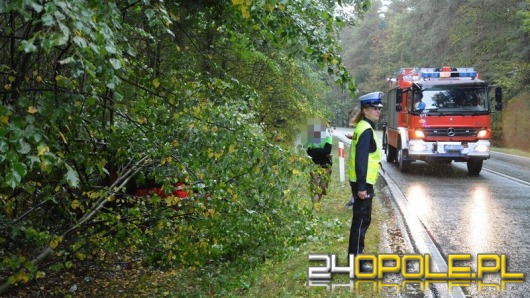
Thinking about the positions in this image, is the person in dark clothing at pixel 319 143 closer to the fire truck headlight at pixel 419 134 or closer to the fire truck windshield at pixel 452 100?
the fire truck headlight at pixel 419 134

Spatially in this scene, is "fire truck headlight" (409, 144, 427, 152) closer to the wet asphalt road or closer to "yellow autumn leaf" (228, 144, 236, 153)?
the wet asphalt road

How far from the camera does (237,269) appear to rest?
27.2 ft

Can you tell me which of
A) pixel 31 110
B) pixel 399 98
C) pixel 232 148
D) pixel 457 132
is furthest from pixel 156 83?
pixel 399 98

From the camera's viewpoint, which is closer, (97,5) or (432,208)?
(97,5)

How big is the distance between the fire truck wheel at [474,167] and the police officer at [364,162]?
1100 centimetres

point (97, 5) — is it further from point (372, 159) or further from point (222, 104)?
point (372, 159)

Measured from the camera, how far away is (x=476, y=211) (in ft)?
34.5

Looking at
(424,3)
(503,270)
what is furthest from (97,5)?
(424,3)

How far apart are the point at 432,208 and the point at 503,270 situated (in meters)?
4.31

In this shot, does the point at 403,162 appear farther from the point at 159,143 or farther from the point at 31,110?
the point at 31,110

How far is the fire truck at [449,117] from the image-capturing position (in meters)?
15.6

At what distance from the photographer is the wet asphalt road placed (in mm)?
7355

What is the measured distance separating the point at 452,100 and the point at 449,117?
0.56 metres

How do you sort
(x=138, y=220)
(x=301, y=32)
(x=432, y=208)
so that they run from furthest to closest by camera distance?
(x=432, y=208)
(x=138, y=220)
(x=301, y=32)
